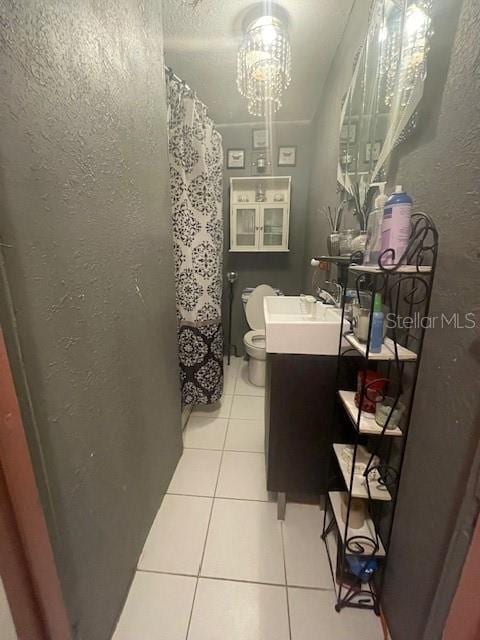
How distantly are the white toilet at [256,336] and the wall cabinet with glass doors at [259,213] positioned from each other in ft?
1.46

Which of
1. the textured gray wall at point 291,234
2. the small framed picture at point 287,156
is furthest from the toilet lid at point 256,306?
the small framed picture at point 287,156

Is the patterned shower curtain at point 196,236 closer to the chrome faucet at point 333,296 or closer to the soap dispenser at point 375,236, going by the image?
the chrome faucet at point 333,296

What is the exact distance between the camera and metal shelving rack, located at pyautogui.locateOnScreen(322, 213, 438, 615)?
2.40ft

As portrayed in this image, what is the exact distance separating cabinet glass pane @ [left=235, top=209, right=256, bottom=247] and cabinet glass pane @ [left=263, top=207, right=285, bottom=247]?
119 millimetres

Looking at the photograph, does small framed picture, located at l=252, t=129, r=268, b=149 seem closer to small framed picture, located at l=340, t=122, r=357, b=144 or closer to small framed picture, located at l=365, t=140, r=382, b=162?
small framed picture, located at l=340, t=122, r=357, b=144

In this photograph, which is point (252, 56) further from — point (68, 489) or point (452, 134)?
point (68, 489)

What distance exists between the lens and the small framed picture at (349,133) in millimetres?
1237

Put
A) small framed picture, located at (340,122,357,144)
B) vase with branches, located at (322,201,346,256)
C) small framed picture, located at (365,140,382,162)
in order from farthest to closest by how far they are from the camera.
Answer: vase with branches, located at (322,201,346,256)
small framed picture, located at (340,122,357,144)
small framed picture, located at (365,140,382,162)

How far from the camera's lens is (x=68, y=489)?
648mm

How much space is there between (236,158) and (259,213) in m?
0.58

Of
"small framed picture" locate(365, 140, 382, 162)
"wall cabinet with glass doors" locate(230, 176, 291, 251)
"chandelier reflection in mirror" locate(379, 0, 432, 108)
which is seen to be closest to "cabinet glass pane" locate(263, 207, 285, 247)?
"wall cabinet with glass doors" locate(230, 176, 291, 251)

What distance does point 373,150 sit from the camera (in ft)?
3.42

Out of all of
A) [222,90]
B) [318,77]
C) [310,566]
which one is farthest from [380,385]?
[222,90]

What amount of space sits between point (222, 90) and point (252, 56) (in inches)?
26.2
